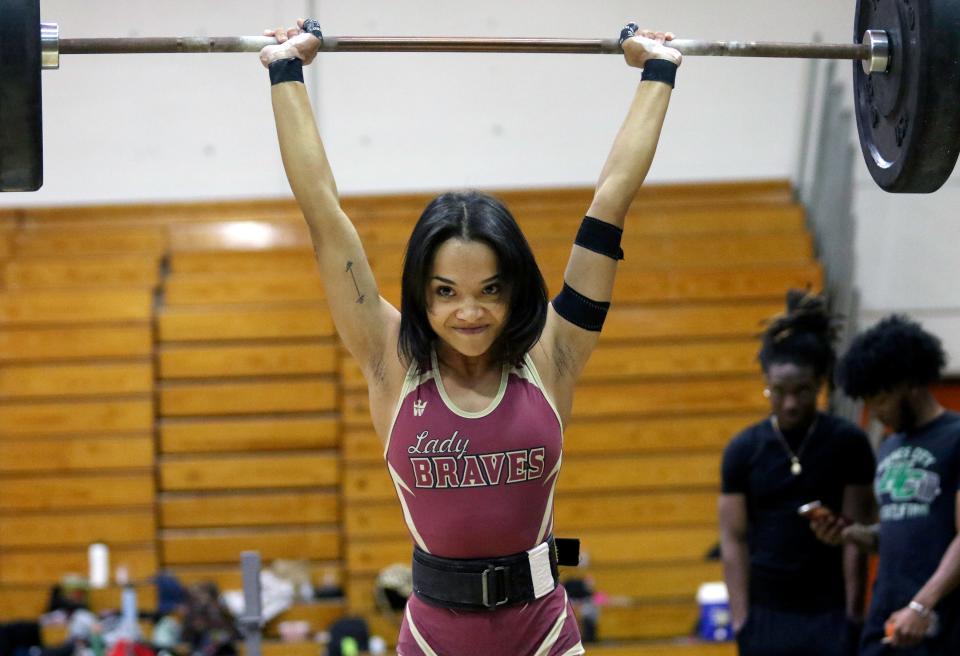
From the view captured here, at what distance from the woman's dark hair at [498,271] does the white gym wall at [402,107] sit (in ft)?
18.7

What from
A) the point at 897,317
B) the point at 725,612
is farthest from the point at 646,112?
the point at 725,612

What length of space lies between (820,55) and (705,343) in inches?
175

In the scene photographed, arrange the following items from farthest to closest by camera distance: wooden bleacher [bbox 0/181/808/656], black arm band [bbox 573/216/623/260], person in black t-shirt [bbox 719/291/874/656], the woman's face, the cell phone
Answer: wooden bleacher [bbox 0/181/808/656] → person in black t-shirt [bbox 719/291/874/656] → the cell phone → black arm band [bbox 573/216/623/260] → the woman's face

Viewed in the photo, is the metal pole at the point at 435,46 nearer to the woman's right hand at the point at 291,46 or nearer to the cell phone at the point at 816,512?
the woman's right hand at the point at 291,46

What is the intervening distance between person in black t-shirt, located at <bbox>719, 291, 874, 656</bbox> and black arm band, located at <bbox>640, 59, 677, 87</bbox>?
5.77 feet

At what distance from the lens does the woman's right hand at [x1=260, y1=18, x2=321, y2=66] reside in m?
2.22

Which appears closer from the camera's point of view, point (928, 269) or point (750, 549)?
point (750, 549)

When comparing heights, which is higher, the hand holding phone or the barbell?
the barbell

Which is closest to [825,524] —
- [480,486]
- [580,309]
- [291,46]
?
[580,309]

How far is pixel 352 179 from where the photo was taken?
25.5ft

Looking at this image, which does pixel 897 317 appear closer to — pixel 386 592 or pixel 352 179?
pixel 386 592

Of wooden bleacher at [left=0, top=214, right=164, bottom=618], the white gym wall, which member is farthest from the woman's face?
the white gym wall

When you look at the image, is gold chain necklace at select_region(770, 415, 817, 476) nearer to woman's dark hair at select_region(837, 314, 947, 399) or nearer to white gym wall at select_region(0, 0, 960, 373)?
woman's dark hair at select_region(837, 314, 947, 399)

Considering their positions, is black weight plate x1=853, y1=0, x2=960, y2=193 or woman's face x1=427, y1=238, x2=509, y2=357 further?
black weight plate x1=853, y1=0, x2=960, y2=193
